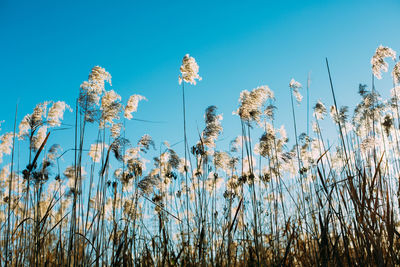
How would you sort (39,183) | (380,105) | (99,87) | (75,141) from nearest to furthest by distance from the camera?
(75,141) < (99,87) < (39,183) < (380,105)

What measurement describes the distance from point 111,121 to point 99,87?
1.11ft

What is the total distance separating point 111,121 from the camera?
2.79 meters

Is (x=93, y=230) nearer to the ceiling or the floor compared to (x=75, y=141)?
nearer to the floor

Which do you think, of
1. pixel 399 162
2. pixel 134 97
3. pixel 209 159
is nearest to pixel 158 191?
pixel 209 159

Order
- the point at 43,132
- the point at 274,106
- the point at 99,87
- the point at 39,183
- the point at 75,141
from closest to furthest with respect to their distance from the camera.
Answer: the point at 75,141
the point at 99,87
the point at 39,183
the point at 274,106
the point at 43,132

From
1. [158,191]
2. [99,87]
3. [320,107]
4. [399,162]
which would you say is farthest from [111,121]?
[399,162]

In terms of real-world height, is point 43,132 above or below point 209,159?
above

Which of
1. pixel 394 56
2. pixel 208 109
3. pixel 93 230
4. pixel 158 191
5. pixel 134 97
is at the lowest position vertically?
pixel 93 230

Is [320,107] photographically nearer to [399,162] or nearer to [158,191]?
[399,162]

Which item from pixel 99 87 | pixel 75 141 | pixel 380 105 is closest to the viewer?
pixel 75 141

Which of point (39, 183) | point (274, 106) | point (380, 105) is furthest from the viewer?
point (380, 105)

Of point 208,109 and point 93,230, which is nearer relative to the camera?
point 93,230

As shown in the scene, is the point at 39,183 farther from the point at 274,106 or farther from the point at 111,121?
the point at 274,106

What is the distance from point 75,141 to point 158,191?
1.65m
